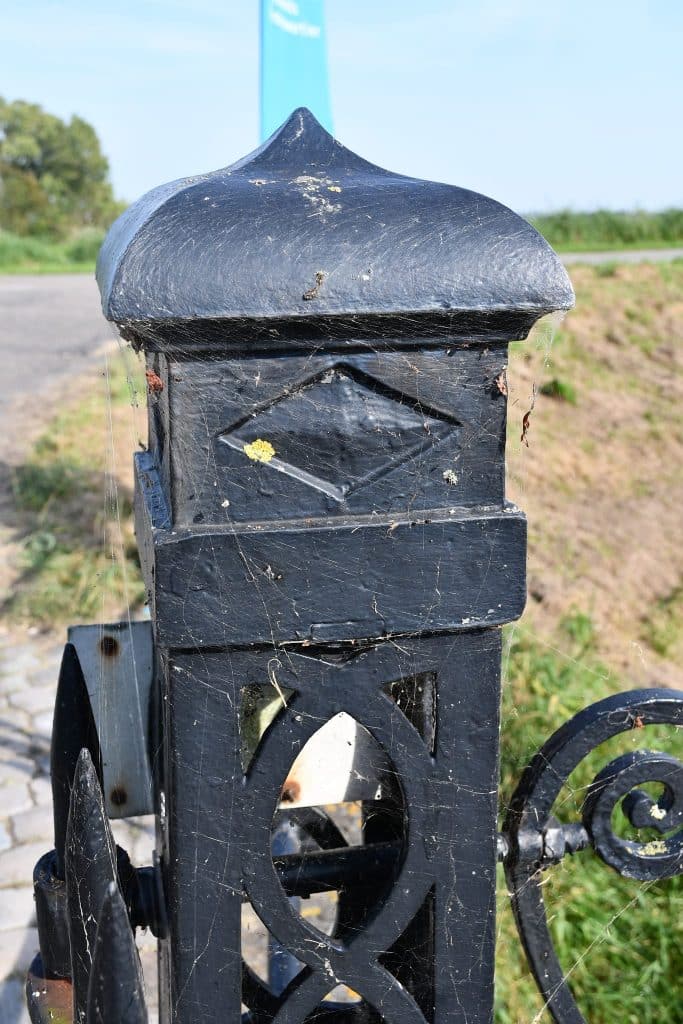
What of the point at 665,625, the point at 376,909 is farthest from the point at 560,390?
the point at 376,909

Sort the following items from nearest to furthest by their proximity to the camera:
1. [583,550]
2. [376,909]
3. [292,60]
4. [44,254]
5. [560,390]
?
[376,909], [292,60], [583,550], [560,390], [44,254]

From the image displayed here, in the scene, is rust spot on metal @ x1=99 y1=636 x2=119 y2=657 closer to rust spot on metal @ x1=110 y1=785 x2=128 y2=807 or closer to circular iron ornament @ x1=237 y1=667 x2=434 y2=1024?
rust spot on metal @ x1=110 y1=785 x2=128 y2=807

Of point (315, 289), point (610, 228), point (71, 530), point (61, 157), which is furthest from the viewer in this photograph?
point (61, 157)

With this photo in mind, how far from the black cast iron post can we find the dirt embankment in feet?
6.76

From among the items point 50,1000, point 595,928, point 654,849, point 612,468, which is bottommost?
point 595,928

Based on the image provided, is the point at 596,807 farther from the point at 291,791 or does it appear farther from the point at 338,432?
the point at 338,432

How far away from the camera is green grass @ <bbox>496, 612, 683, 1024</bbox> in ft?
8.59

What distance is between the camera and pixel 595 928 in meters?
2.80

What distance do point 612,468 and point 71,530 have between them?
4010 mm

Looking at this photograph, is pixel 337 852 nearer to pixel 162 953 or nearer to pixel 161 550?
pixel 162 953

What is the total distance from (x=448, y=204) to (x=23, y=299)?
1562 cm

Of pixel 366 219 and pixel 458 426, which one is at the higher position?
pixel 366 219

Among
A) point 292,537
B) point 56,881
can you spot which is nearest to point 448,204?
point 292,537

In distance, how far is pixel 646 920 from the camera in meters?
A: 2.86
